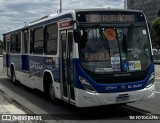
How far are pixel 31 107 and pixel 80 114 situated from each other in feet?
6.34

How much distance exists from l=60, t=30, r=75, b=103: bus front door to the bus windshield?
23.6 inches

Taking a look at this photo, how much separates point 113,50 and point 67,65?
1.41m

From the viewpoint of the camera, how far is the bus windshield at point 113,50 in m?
9.59

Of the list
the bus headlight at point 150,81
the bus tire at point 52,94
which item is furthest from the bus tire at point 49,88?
the bus headlight at point 150,81

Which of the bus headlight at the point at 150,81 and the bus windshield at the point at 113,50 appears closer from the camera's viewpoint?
the bus windshield at the point at 113,50

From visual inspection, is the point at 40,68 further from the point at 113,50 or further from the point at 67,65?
the point at 113,50

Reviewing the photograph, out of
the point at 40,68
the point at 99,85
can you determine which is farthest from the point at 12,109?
the point at 99,85

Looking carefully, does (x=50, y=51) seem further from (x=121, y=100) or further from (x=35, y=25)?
(x=121, y=100)

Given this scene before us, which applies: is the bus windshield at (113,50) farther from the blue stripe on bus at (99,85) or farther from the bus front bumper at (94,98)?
the bus front bumper at (94,98)

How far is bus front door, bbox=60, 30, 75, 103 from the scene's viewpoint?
10.0 m

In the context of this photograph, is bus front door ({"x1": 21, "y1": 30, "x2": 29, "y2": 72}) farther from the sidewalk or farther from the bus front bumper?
the bus front bumper

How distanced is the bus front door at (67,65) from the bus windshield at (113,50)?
1.97 ft

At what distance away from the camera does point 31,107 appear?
11461mm

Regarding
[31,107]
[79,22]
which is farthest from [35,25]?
[79,22]
